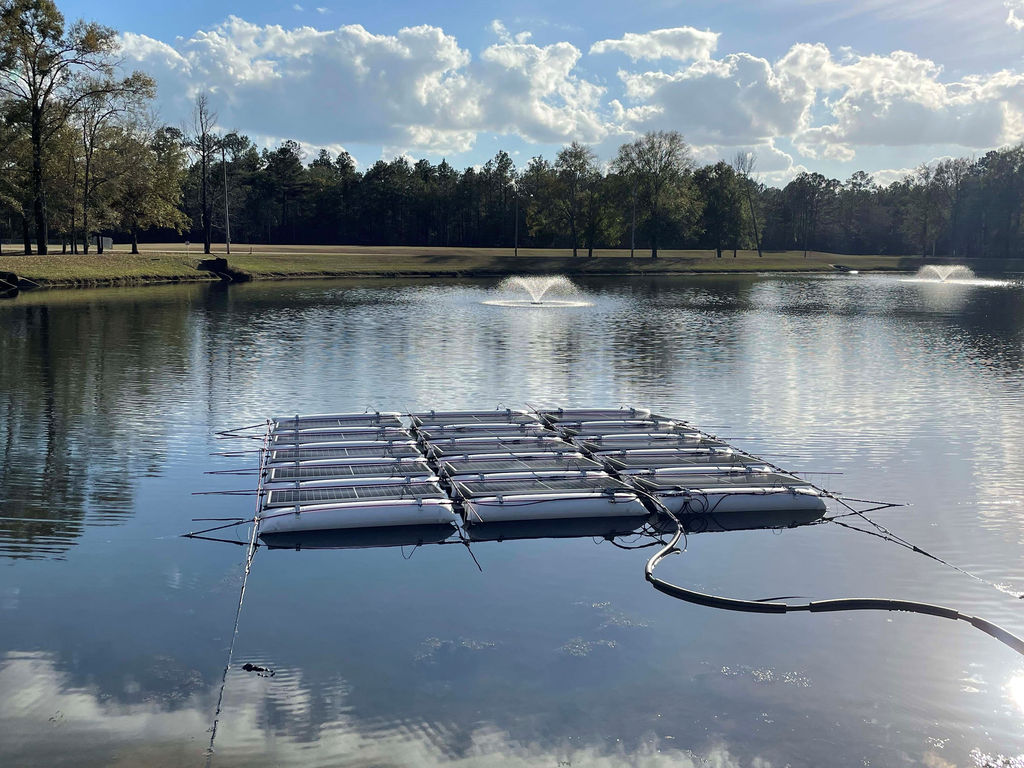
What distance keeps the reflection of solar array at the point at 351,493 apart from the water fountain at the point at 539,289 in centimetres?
4797

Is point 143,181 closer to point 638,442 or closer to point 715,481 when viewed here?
point 638,442

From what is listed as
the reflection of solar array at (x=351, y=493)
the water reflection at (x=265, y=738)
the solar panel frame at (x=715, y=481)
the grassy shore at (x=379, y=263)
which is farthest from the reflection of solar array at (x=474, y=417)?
the grassy shore at (x=379, y=263)

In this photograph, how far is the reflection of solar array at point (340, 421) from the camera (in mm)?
24453

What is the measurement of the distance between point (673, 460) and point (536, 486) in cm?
427

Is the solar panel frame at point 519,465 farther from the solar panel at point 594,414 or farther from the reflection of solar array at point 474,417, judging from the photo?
the solar panel at point 594,414

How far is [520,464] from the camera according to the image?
69.6 ft

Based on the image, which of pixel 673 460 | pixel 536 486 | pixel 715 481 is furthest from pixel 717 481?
pixel 536 486

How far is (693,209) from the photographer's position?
4975 inches

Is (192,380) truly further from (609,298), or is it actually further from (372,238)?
(372,238)

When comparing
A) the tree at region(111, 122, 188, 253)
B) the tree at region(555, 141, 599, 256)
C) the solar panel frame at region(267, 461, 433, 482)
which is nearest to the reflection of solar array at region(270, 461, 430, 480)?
the solar panel frame at region(267, 461, 433, 482)

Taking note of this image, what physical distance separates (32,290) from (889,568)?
67.8 meters

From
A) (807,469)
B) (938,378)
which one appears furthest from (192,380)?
(938,378)

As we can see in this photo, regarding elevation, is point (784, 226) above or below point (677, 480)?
above

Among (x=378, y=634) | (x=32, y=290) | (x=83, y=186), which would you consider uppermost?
(x=83, y=186)
